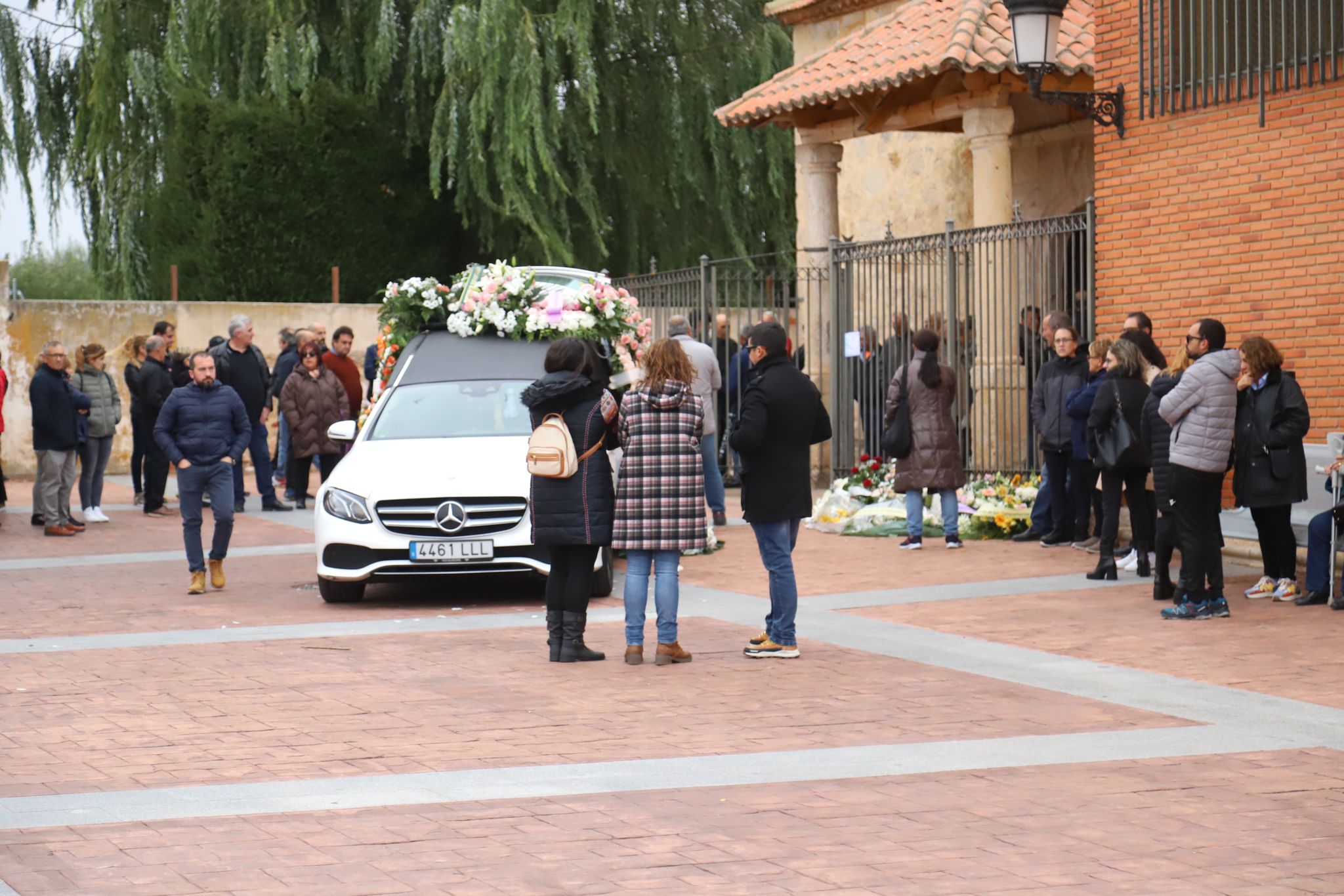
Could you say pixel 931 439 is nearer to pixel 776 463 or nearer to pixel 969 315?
pixel 969 315

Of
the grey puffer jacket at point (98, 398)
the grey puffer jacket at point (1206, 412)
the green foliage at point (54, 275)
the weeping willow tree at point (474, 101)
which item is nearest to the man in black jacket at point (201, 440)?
the grey puffer jacket at point (98, 398)

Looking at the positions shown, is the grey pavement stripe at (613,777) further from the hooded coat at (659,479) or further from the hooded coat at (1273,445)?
the hooded coat at (1273,445)

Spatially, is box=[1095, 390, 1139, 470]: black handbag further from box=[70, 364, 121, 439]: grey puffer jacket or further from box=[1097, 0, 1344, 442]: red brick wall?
box=[70, 364, 121, 439]: grey puffer jacket

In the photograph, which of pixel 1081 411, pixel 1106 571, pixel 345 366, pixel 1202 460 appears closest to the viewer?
pixel 1202 460

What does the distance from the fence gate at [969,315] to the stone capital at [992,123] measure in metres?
1.64

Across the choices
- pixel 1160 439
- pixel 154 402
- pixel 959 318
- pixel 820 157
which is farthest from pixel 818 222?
pixel 1160 439

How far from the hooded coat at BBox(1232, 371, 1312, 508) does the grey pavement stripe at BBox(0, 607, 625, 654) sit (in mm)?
4007

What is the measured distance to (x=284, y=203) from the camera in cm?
2695

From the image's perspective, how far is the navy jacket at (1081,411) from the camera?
44.0ft

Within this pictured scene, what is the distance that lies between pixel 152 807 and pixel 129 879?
0.98 meters

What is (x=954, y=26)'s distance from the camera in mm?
18141

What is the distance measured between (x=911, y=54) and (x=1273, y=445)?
841 cm

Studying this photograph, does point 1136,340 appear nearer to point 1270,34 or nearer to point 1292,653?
point 1270,34

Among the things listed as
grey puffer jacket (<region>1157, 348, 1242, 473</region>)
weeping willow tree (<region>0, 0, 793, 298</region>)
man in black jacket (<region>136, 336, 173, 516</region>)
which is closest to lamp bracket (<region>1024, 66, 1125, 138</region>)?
grey puffer jacket (<region>1157, 348, 1242, 473</region>)
